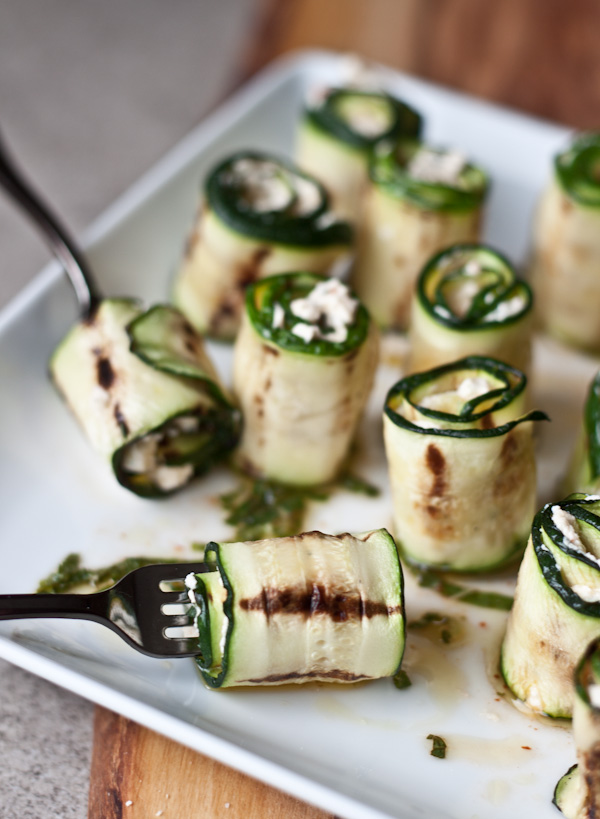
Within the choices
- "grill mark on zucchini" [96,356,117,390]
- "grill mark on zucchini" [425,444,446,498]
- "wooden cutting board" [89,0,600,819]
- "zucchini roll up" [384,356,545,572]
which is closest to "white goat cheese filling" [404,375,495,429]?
"zucchini roll up" [384,356,545,572]

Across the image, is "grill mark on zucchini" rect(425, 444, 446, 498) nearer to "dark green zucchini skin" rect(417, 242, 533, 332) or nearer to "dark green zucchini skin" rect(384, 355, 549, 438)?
"dark green zucchini skin" rect(384, 355, 549, 438)

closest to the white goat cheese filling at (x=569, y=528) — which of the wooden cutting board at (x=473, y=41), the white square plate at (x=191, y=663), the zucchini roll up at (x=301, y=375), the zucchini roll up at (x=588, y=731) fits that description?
the zucchini roll up at (x=588, y=731)

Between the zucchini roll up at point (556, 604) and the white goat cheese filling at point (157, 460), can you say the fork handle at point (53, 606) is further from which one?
the zucchini roll up at point (556, 604)

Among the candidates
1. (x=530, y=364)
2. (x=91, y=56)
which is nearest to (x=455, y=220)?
(x=530, y=364)

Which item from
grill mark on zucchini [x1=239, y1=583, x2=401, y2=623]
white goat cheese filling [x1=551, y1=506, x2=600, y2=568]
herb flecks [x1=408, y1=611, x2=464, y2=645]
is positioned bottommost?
herb flecks [x1=408, y1=611, x2=464, y2=645]

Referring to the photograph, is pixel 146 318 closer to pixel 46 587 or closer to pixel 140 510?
pixel 140 510

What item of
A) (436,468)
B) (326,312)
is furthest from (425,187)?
(436,468)
